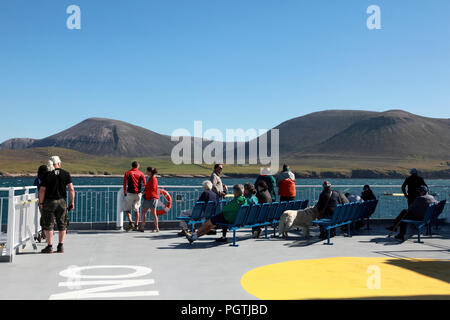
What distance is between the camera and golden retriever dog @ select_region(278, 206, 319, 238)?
998cm

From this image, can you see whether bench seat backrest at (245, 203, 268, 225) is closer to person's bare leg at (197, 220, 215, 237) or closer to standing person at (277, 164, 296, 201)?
person's bare leg at (197, 220, 215, 237)

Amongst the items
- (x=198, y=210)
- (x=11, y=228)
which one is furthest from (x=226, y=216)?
(x=11, y=228)

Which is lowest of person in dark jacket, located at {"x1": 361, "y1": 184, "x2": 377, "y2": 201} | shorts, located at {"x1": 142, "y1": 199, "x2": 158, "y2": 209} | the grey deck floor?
the grey deck floor

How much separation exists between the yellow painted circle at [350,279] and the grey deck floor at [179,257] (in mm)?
344

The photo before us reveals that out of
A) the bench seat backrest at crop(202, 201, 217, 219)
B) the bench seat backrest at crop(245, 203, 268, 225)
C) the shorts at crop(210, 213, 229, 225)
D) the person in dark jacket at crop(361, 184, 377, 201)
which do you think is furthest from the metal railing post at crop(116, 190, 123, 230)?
the person in dark jacket at crop(361, 184, 377, 201)

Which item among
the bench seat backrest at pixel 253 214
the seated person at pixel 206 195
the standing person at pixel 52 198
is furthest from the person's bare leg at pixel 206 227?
the standing person at pixel 52 198

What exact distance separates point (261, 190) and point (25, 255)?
18.0 feet

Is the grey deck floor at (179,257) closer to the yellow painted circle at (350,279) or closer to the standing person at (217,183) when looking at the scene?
the yellow painted circle at (350,279)

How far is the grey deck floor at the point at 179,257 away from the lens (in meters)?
5.21

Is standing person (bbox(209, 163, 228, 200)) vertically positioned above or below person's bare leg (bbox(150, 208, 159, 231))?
above

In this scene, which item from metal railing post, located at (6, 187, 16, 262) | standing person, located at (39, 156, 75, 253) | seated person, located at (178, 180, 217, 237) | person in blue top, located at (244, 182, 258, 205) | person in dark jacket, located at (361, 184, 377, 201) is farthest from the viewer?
person in dark jacket, located at (361, 184, 377, 201)

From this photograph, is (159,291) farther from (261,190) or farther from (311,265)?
(261,190)

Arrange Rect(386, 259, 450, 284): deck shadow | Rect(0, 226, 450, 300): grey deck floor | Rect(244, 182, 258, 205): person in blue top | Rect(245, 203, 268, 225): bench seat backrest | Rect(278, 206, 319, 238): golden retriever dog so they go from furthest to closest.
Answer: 1. Rect(278, 206, 319, 238): golden retriever dog
2. Rect(244, 182, 258, 205): person in blue top
3. Rect(245, 203, 268, 225): bench seat backrest
4. Rect(386, 259, 450, 284): deck shadow
5. Rect(0, 226, 450, 300): grey deck floor

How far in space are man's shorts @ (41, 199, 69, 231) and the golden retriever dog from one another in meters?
4.97
